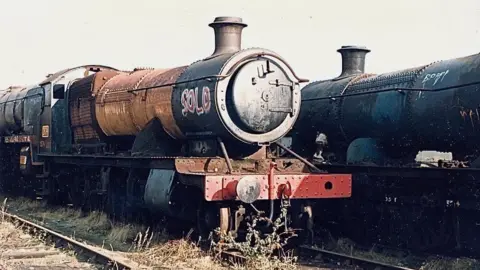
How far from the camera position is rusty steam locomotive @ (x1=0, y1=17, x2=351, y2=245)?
9.09 m

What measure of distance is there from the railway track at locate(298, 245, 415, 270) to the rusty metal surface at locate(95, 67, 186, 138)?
2.54 metres

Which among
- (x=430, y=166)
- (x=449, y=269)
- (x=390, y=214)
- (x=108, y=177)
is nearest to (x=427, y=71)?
(x=430, y=166)

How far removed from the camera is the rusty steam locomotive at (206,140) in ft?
29.8

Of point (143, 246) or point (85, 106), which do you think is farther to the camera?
point (85, 106)

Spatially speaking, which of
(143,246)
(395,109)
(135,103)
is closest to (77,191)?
(135,103)

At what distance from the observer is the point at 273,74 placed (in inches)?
380

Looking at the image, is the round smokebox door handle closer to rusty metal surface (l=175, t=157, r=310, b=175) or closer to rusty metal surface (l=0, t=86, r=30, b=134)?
rusty metal surface (l=175, t=157, r=310, b=175)

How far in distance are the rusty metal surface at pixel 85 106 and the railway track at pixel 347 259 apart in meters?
4.82

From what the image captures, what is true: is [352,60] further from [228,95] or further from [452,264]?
[452,264]

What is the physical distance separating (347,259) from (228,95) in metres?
2.66

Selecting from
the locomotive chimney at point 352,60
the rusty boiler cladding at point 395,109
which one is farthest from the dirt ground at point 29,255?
the locomotive chimney at point 352,60

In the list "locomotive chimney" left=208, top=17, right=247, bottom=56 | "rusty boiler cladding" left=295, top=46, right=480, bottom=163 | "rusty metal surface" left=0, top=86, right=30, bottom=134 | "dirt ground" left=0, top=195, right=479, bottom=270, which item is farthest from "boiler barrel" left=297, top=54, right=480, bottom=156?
"rusty metal surface" left=0, top=86, right=30, bottom=134

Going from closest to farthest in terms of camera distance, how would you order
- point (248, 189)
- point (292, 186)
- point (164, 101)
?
point (248, 189) → point (292, 186) → point (164, 101)

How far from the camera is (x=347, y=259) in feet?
29.6
